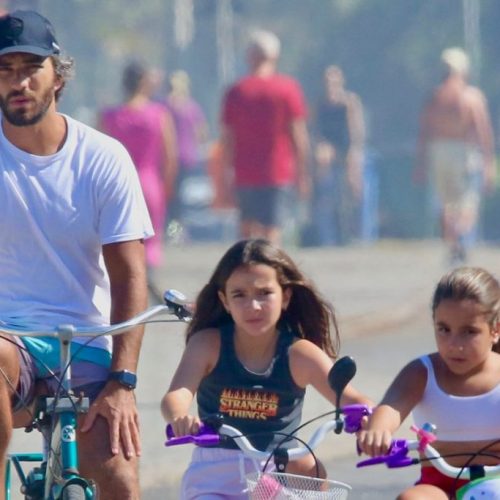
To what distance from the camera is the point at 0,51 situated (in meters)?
5.16

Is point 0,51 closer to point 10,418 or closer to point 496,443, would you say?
point 10,418

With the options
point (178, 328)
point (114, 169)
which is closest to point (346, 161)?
point (178, 328)

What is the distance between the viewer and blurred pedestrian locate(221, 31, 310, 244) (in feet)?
49.1

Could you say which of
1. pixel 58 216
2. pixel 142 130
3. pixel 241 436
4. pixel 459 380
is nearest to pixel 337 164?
pixel 142 130

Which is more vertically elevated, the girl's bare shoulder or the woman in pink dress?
the woman in pink dress

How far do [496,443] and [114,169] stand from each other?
1.46m

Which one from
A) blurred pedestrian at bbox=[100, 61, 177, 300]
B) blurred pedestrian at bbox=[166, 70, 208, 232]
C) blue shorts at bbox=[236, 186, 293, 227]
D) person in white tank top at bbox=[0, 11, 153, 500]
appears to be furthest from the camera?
blurred pedestrian at bbox=[166, 70, 208, 232]

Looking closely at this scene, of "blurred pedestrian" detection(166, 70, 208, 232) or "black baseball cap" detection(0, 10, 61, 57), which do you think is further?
"blurred pedestrian" detection(166, 70, 208, 232)

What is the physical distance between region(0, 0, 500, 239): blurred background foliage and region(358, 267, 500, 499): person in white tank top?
55.3 ft

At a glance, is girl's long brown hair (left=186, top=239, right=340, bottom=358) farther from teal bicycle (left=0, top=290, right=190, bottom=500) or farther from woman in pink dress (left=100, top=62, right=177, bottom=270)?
woman in pink dress (left=100, top=62, right=177, bottom=270)

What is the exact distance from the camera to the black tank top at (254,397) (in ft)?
16.7

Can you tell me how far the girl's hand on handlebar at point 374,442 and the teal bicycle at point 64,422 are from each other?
2.38ft

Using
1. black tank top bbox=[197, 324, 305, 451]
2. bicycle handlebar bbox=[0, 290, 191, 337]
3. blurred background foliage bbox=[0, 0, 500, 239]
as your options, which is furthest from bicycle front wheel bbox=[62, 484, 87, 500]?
blurred background foliage bbox=[0, 0, 500, 239]

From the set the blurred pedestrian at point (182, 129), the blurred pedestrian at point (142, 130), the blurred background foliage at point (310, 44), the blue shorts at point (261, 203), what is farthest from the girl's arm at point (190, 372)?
the blurred background foliage at point (310, 44)
